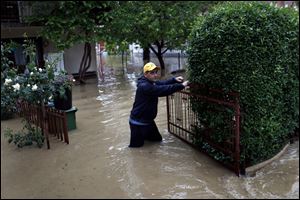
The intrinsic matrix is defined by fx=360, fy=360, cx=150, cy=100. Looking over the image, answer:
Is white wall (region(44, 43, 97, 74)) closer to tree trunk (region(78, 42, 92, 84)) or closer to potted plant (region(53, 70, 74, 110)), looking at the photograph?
tree trunk (region(78, 42, 92, 84))

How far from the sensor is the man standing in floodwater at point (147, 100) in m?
5.41

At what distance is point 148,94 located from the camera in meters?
5.48

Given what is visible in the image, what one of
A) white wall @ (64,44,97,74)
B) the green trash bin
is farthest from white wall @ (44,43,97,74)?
the green trash bin

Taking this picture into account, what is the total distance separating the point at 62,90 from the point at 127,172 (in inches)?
80.7

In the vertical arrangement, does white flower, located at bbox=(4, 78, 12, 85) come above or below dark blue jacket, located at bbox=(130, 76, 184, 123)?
above

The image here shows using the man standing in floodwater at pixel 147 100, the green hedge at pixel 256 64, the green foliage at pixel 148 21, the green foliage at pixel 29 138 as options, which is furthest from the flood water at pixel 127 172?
the green foliage at pixel 148 21

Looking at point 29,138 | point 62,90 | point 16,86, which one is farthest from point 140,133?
point 16,86

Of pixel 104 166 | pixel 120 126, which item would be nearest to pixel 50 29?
pixel 120 126

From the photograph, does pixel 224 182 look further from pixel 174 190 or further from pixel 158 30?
pixel 158 30

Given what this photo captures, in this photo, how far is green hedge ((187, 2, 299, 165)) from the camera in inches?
178

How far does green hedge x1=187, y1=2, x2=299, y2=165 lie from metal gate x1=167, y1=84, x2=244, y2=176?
0.41 feet

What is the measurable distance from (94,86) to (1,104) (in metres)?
8.72

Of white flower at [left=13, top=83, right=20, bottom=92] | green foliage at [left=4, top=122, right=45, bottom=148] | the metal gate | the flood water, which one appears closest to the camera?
the flood water

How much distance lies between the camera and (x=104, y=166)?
16.8 ft
